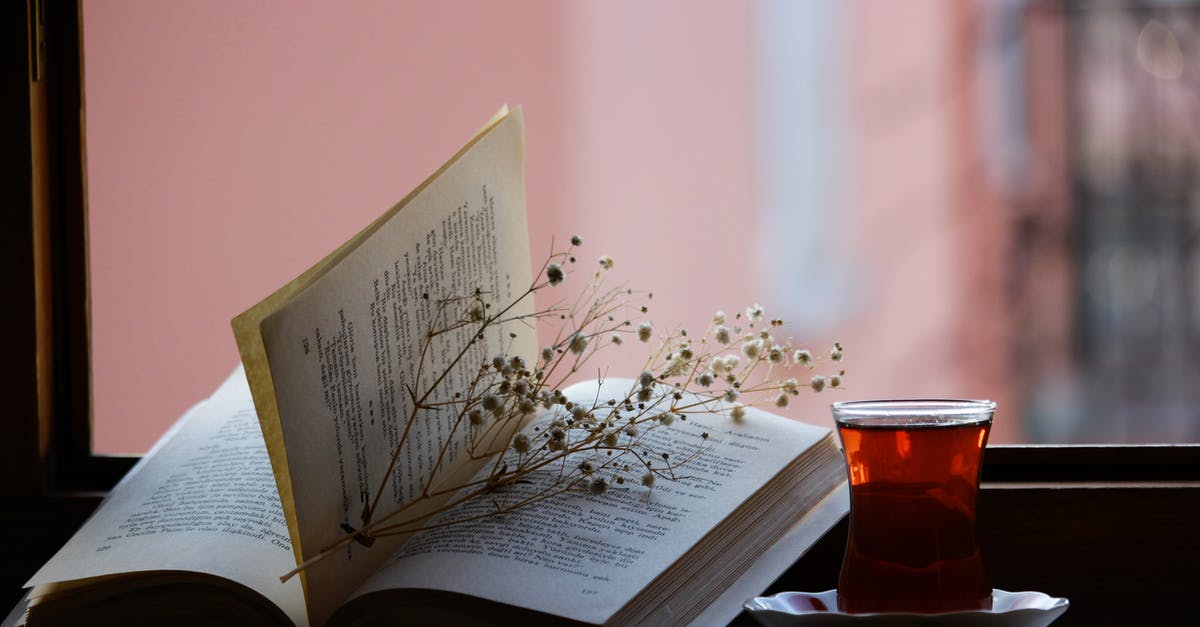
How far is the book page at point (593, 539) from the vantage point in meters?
0.57

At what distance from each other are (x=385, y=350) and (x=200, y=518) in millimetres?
165

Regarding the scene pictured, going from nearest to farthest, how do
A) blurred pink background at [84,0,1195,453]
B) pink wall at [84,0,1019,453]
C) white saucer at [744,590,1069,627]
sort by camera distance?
white saucer at [744,590,1069,627] < pink wall at [84,0,1019,453] < blurred pink background at [84,0,1195,453]

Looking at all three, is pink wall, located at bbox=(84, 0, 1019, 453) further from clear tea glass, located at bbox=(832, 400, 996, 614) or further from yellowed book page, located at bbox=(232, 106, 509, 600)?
clear tea glass, located at bbox=(832, 400, 996, 614)

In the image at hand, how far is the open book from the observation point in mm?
571

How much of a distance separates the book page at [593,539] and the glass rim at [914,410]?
0.10 m

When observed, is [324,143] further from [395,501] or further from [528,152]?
[395,501]

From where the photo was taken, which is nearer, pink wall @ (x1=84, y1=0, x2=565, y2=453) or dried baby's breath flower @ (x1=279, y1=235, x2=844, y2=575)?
dried baby's breath flower @ (x1=279, y1=235, x2=844, y2=575)

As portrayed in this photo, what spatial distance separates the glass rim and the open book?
10 cm

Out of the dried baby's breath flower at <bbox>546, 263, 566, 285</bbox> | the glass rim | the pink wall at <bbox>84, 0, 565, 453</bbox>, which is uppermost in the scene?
the pink wall at <bbox>84, 0, 565, 453</bbox>

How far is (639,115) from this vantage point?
4293mm

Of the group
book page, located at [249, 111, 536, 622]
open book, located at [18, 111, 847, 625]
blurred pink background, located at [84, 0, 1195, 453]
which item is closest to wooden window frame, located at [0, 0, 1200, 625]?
open book, located at [18, 111, 847, 625]

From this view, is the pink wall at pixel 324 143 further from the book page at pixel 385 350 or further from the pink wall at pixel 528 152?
the book page at pixel 385 350

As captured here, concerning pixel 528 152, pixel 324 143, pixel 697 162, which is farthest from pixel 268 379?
pixel 697 162

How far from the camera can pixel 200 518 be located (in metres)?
0.68
